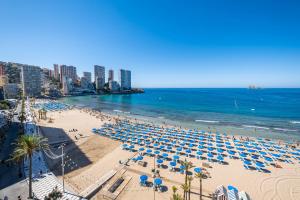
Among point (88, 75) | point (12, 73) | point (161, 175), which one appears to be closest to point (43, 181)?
point (161, 175)

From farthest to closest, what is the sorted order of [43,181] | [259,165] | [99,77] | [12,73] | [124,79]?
[124,79]
[99,77]
[12,73]
[259,165]
[43,181]

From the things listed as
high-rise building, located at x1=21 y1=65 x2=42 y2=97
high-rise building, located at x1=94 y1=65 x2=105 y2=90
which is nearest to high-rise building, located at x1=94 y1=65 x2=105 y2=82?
high-rise building, located at x1=94 y1=65 x2=105 y2=90

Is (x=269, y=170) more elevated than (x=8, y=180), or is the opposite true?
(x=8, y=180)

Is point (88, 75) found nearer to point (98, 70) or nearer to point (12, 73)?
point (98, 70)

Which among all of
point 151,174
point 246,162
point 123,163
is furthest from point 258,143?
point 123,163

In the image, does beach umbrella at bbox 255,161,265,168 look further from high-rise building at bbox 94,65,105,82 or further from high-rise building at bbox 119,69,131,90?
high-rise building at bbox 94,65,105,82

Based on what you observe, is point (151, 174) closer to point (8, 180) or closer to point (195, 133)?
point (8, 180)

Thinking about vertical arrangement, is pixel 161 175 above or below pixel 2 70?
below
